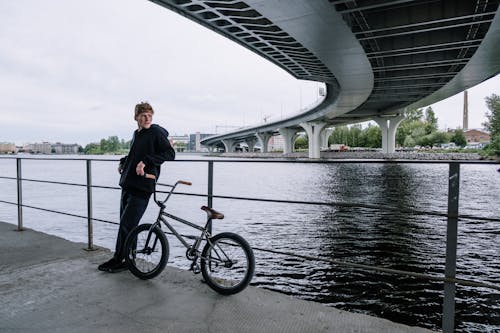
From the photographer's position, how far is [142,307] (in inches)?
135

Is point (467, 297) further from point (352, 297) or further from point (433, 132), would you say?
point (433, 132)

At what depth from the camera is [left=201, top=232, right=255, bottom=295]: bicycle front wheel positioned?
12.3 ft

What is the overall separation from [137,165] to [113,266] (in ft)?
3.99

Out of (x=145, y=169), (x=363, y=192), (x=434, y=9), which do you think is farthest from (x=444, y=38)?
(x=145, y=169)

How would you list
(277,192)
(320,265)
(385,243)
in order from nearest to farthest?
(320,265)
(385,243)
(277,192)

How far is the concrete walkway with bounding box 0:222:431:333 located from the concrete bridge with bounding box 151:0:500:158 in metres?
17.8

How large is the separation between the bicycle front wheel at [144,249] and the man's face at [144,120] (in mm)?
1132

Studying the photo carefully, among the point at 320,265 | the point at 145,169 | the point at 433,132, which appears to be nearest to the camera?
the point at 145,169

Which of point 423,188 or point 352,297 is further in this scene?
point 423,188

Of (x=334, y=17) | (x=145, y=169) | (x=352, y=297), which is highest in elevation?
(x=334, y=17)

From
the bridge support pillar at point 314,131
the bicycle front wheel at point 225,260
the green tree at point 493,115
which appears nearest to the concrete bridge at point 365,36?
the bicycle front wheel at point 225,260

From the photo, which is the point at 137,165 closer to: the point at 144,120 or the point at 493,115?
the point at 144,120

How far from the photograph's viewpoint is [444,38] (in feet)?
93.3

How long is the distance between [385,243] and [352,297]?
4.80 metres
